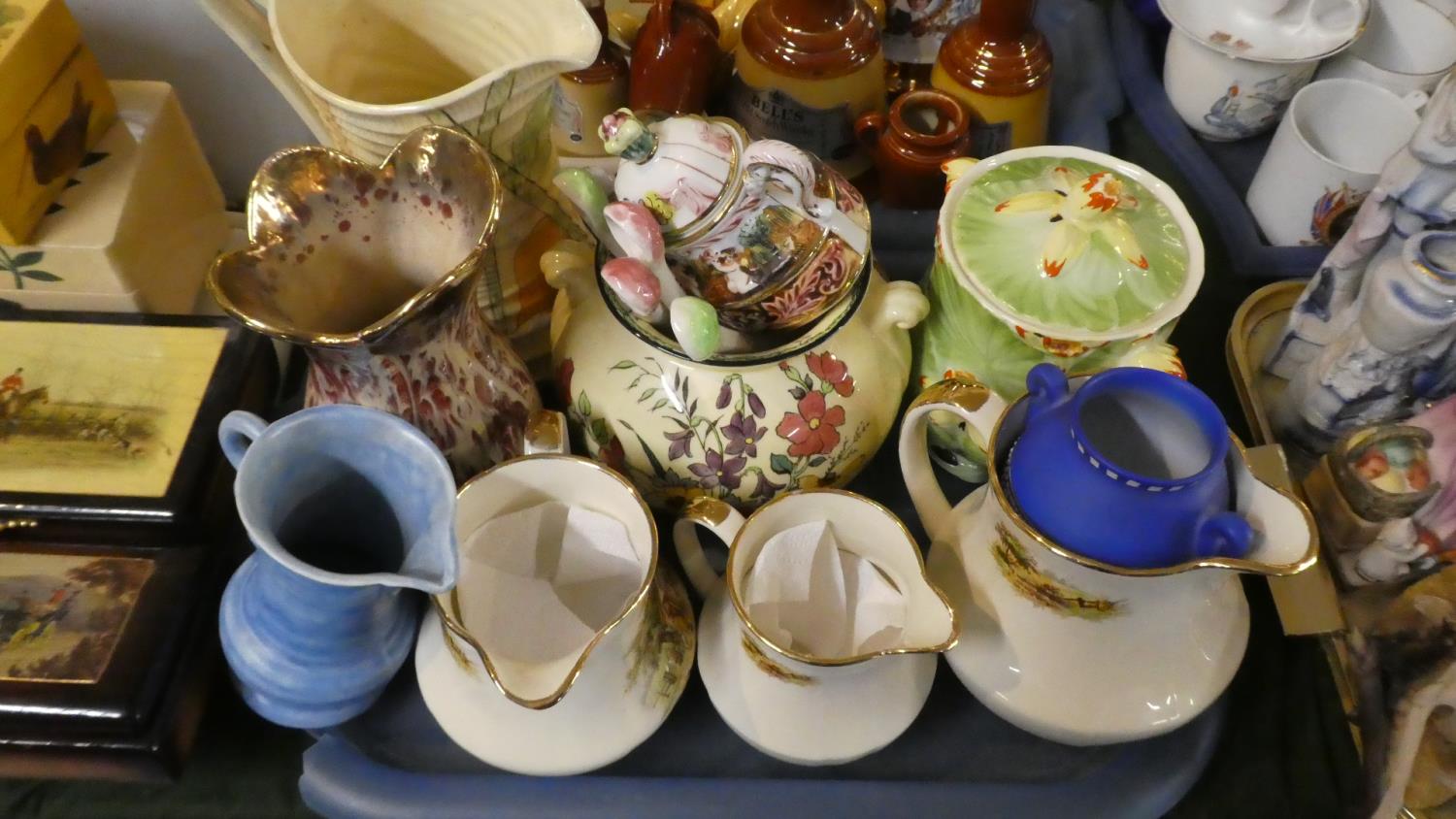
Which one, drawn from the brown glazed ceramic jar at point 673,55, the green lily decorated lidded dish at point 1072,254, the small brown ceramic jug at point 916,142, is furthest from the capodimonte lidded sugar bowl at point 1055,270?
the brown glazed ceramic jar at point 673,55

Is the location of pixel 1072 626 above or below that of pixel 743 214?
below

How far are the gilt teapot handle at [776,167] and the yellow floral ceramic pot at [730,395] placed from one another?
73 mm

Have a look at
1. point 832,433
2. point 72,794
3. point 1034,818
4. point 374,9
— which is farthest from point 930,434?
point 72,794

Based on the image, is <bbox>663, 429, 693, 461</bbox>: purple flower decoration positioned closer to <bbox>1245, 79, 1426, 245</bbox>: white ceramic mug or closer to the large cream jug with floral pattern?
the large cream jug with floral pattern

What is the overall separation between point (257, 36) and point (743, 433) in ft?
1.01

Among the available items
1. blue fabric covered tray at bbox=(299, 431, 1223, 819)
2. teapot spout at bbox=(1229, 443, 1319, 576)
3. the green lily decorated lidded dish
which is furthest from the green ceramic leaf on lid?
blue fabric covered tray at bbox=(299, 431, 1223, 819)

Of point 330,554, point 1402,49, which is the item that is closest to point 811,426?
point 330,554

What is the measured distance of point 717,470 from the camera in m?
0.52

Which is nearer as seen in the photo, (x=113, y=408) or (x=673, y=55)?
(x=113, y=408)

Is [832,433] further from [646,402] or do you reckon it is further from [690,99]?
[690,99]

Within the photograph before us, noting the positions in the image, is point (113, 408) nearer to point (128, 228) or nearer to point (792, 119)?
point (128, 228)

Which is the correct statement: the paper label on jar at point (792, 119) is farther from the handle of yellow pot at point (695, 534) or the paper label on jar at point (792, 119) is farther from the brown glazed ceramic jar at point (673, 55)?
the handle of yellow pot at point (695, 534)

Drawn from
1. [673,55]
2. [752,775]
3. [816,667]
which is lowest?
[752,775]

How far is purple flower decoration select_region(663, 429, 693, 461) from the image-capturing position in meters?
0.51
